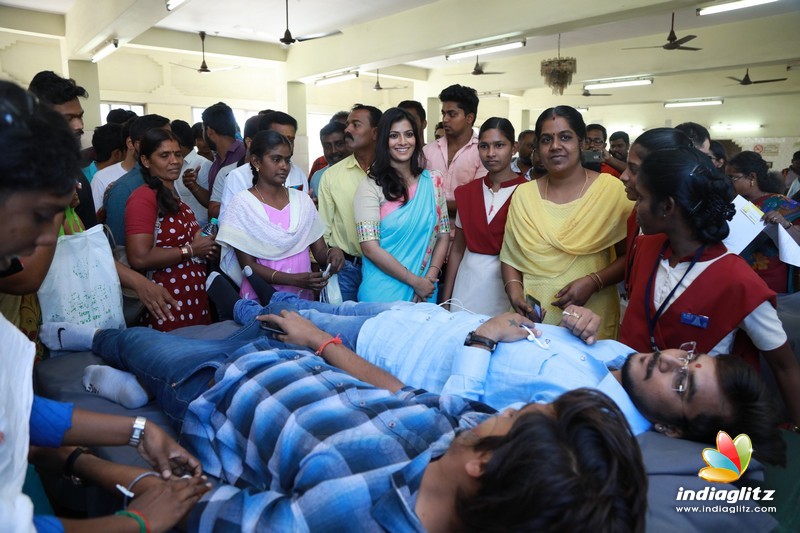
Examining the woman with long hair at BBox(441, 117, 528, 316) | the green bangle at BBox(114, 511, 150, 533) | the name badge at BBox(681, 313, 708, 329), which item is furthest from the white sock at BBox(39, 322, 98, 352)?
the name badge at BBox(681, 313, 708, 329)

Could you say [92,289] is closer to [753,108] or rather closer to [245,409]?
[245,409]

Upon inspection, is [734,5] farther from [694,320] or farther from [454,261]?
[694,320]

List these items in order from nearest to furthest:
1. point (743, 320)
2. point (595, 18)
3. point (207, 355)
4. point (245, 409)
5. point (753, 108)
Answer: point (245, 409) < point (743, 320) < point (207, 355) < point (595, 18) < point (753, 108)

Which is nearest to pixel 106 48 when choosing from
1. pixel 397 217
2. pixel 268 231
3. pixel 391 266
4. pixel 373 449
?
pixel 268 231

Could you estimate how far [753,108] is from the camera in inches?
527

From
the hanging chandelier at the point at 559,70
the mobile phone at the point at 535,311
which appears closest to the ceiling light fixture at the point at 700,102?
the hanging chandelier at the point at 559,70

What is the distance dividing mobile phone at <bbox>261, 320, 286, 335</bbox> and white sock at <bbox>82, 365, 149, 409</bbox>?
455 mm

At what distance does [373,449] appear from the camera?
1200 millimetres

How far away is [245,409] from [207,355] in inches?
16.2

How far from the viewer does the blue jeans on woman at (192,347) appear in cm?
166

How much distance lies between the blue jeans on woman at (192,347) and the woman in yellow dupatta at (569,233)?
69cm

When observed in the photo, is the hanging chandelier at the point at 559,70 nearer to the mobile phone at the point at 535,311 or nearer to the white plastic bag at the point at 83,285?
the mobile phone at the point at 535,311

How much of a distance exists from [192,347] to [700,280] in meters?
1.72

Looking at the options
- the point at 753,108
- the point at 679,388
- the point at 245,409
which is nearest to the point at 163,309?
the point at 245,409
